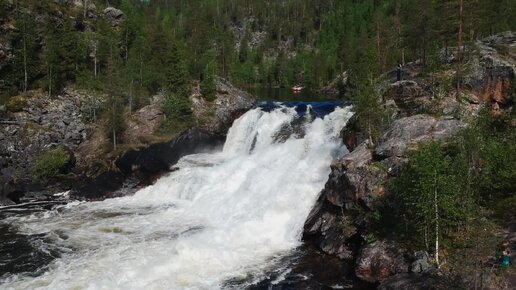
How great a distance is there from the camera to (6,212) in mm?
43250

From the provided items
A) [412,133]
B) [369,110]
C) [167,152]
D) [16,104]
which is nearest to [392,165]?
[412,133]

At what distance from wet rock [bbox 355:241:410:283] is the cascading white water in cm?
680

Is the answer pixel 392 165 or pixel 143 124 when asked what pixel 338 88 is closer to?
pixel 143 124

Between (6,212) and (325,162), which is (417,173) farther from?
(6,212)

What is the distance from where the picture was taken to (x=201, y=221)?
129ft

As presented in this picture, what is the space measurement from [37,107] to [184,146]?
71.7 feet

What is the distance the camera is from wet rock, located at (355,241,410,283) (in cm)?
2655

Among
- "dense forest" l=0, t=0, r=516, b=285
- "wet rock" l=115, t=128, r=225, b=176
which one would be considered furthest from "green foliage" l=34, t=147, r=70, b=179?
"dense forest" l=0, t=0, r=516, b=285

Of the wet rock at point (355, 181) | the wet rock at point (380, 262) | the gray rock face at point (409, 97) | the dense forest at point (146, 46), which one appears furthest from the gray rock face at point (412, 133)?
the dense forest at point (146, 46)

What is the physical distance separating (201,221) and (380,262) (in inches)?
694

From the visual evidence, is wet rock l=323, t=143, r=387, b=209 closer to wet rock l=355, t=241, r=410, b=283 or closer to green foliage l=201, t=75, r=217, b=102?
wet rock l=355, t=241, r=410, b=283

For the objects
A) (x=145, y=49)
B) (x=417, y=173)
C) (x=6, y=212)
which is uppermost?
(x=145, y=49)

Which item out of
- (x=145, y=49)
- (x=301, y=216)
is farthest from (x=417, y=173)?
(x=145, y=49)

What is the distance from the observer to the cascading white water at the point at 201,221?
95.4 ft
